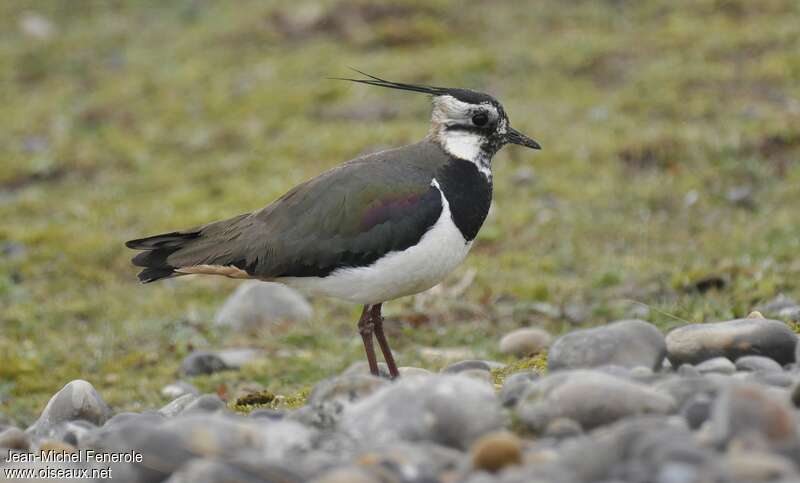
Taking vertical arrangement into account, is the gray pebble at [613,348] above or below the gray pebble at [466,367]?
above

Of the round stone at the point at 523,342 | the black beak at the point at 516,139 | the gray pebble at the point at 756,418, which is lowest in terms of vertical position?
the round stone at the point at 523,342

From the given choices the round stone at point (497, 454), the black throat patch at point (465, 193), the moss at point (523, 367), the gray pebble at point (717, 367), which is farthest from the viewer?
the moss at point (523, 367)

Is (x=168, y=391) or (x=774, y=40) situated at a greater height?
(x=774, y=40)

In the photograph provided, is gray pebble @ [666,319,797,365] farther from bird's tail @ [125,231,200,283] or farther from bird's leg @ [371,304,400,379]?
bird's tail @ [125,231,200,283]

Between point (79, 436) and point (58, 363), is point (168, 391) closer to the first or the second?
point (58, 363)

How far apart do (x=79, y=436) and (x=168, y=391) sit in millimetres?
2887

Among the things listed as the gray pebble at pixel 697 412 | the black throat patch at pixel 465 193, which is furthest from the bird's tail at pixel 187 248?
the gray pebble at pixel 697 412

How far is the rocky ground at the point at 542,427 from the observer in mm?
3758

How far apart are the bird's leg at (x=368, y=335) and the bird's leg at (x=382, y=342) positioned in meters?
0.03

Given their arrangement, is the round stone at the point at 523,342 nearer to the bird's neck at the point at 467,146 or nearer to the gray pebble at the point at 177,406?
the bird's neck at the point at 467,146

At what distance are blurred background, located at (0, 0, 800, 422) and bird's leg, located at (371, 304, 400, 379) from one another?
1088 millimetres

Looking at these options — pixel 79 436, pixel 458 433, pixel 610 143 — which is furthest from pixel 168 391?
pixel 610 143

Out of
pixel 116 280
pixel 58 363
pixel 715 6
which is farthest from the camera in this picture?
pixel 715 6

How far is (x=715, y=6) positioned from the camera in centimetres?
1605
